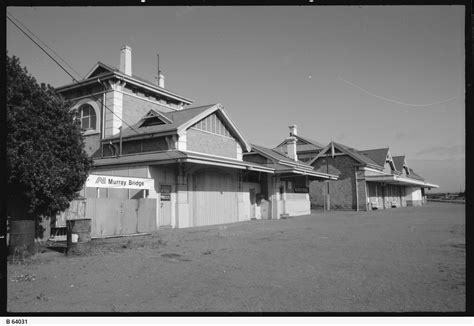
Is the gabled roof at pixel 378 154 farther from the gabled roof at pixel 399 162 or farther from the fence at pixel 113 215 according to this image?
the fence at pixel 113 215

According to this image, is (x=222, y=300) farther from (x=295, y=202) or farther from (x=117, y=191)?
(x=295, y=202)

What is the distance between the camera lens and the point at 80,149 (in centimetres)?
1045

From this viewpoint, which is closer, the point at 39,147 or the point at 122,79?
the point at 39,147

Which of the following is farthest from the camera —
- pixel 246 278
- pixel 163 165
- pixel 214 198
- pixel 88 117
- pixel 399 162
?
pixel 399 162

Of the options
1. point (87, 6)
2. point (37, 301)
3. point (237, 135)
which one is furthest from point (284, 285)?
point (237, 135)

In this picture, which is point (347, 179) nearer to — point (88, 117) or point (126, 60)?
point (126, 60)

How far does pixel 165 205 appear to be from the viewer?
1644cm

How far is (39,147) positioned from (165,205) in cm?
772

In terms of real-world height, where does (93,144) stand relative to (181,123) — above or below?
below

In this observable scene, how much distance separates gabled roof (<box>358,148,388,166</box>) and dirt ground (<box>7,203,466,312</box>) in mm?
30220

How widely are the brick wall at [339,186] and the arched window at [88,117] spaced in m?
20.7

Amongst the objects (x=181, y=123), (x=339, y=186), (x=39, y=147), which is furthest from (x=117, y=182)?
(x=339, y=186)

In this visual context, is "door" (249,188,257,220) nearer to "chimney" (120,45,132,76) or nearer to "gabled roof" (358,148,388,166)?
"chimney" (120,45,132,76)

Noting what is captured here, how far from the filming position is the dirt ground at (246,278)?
193 inches
